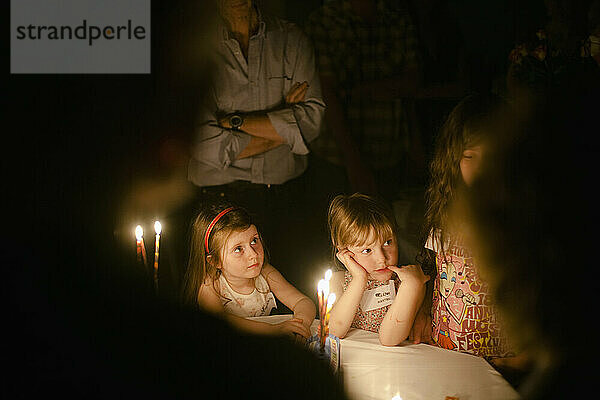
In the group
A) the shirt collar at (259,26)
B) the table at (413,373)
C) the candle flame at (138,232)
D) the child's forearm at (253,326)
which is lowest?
the table at (413,373)

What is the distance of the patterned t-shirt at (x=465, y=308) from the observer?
1488 millimetres

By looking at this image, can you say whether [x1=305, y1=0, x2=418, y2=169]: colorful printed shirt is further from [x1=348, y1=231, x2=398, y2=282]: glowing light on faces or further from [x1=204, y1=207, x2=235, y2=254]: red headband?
[x1=204, y1=207, x2=235, y2=254]: red headband

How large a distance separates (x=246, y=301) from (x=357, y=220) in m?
0.37

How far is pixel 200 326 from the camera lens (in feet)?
1.73

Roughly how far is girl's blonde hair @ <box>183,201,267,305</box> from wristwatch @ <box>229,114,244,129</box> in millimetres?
212

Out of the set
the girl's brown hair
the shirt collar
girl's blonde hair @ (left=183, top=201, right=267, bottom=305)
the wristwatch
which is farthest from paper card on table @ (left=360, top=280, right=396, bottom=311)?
the shirt collar

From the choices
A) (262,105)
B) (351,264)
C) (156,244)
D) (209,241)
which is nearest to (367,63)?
(262,105)

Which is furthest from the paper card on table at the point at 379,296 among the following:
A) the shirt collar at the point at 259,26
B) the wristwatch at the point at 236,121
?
the shirt collar at the point at 259,26

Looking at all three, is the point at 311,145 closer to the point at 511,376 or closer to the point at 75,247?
the point at 511,376

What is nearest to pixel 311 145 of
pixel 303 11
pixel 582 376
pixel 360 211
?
pixel 360 211

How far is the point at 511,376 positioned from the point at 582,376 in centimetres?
50

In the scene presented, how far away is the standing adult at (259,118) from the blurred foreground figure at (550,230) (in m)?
0.52

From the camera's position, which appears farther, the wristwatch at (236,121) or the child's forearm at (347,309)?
the wristwatch at (236,121)

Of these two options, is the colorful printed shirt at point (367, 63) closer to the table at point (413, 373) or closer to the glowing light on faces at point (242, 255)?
the glowing light on faces at point (242, 255)
